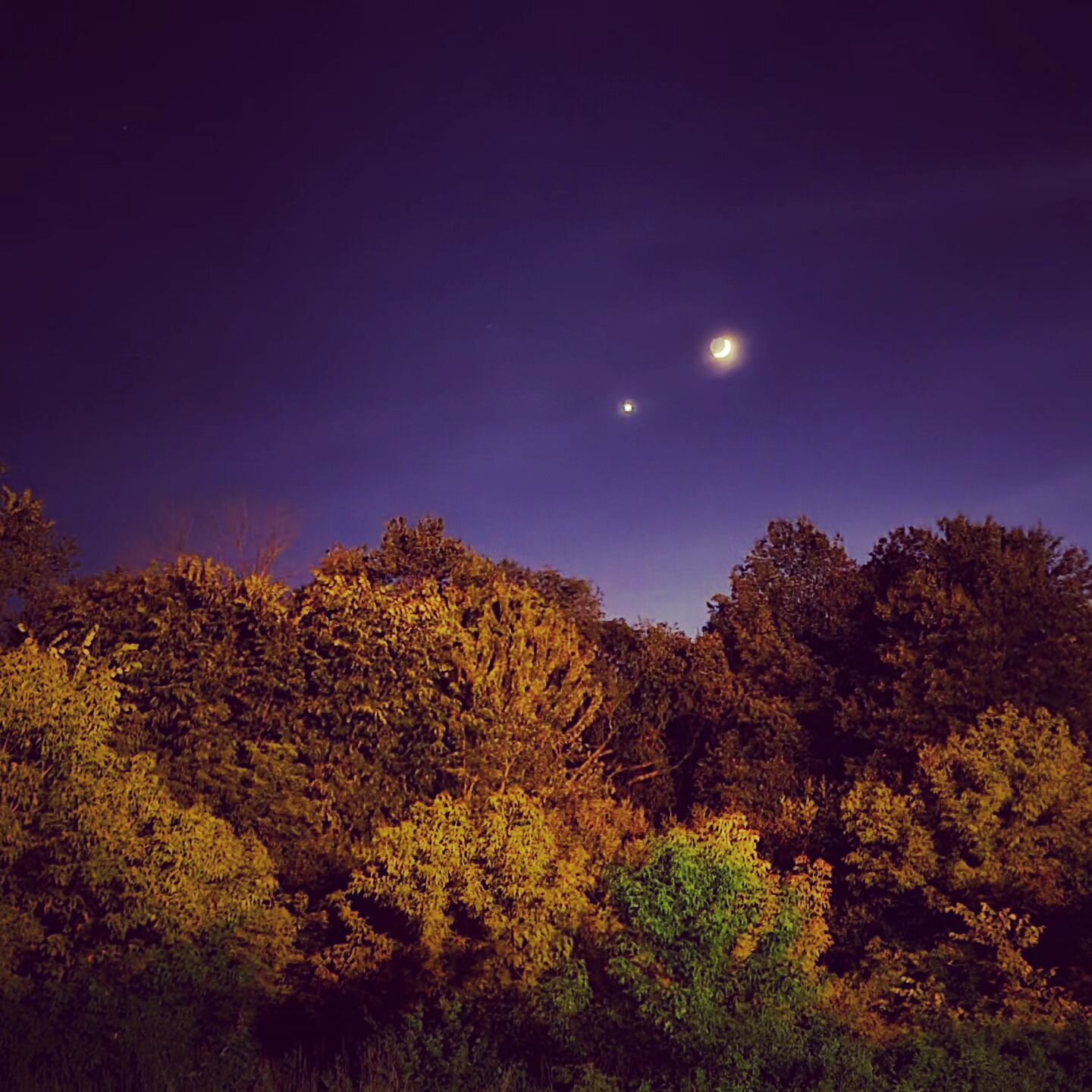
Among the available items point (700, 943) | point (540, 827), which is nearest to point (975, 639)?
point (540, 827)

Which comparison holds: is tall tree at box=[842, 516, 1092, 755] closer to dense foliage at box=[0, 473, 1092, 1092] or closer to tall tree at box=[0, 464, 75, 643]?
dense foliage at box=[0, 473, 1092, 1092]

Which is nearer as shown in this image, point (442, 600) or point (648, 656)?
point (442, 600)

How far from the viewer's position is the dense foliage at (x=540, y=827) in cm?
931

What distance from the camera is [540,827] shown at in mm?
13297

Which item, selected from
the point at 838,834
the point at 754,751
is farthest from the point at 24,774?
the point at 754,751

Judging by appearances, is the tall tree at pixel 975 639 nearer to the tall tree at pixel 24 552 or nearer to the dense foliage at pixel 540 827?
the dense foliage at pixel 540 827

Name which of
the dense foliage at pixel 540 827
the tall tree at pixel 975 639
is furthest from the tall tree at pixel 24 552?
the tall tree at pixel 975 639

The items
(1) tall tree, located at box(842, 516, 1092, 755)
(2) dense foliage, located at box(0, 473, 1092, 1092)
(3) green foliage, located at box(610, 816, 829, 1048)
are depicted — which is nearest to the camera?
(3) green foliage, located at box(610, 816, 829, 1048)

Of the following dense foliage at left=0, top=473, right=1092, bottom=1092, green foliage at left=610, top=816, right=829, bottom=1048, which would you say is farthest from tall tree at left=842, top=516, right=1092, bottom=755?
green foliage at left=610, top=816, right=829, bottom=1048

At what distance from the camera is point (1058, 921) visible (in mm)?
18188

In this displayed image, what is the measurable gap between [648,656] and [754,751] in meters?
4.78

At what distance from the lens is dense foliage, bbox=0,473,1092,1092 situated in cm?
931

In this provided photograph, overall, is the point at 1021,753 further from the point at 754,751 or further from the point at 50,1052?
the point at 50,1052

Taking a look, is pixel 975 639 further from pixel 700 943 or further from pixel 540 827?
pixel 700 943
